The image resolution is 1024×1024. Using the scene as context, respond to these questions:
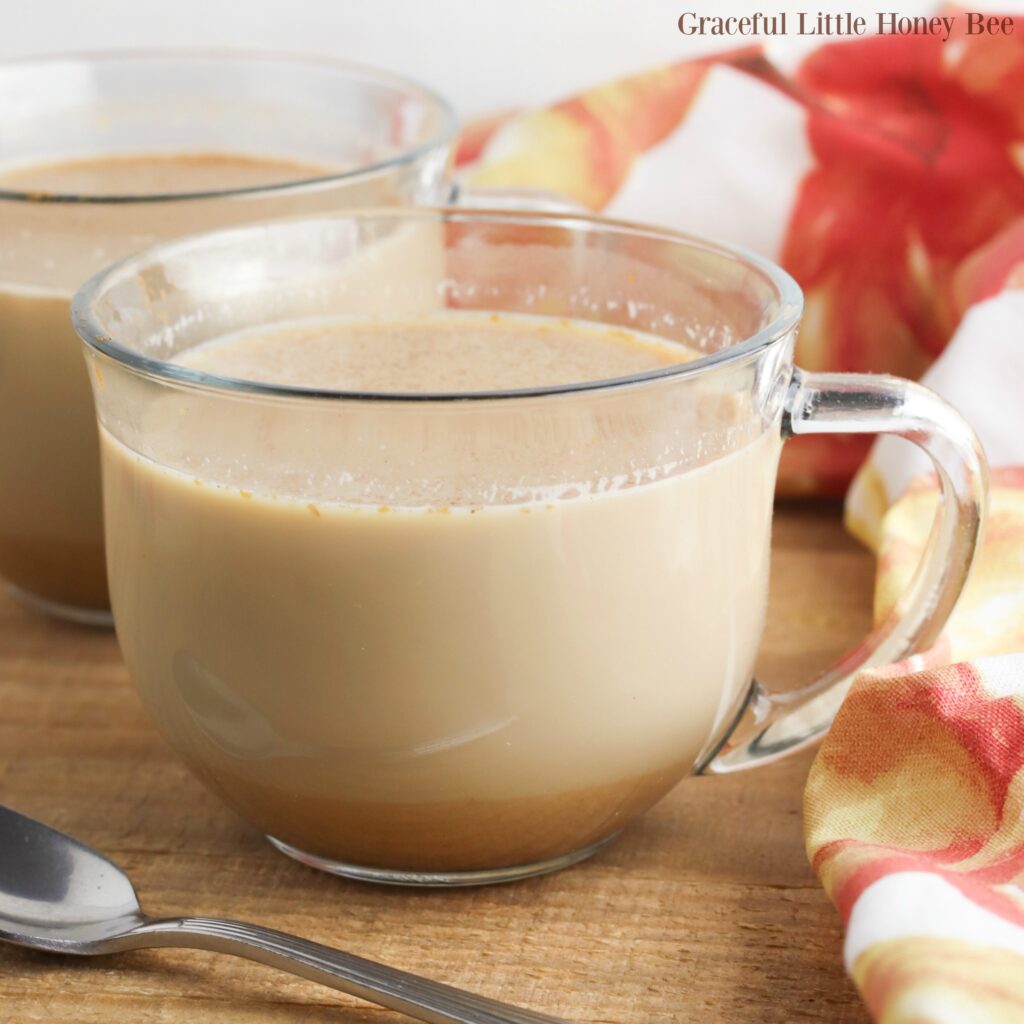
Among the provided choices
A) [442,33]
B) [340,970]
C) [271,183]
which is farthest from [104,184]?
[340,970]

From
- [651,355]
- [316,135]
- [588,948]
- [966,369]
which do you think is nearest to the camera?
[588,948]

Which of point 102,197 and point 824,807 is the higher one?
point 102,197

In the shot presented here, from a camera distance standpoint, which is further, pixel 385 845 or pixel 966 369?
pixel 966 369

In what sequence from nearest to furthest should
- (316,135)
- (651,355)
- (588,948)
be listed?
(588,948), (651,355), (316,135)

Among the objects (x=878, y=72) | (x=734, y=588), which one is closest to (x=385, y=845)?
(x=734, y=588)

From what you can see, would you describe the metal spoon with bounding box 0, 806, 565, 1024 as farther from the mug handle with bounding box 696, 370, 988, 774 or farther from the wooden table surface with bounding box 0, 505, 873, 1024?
the mug handle with bounding box 696, 370, 988, 774

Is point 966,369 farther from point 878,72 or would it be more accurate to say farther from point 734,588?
point 734,588

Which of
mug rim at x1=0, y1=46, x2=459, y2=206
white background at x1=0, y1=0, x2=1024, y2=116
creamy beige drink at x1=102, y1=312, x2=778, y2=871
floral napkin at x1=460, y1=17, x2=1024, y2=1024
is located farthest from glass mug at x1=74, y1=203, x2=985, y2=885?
white background at x1=0, y1=0, x2=1024, y2=116

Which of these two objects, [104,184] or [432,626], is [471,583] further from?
[104,184]
